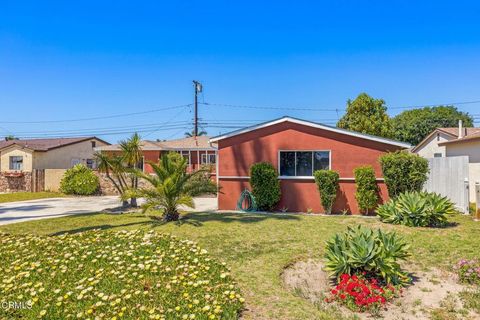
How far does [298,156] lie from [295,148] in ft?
1.21

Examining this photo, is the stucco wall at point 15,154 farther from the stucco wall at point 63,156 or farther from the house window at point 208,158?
the house window at point 208,158

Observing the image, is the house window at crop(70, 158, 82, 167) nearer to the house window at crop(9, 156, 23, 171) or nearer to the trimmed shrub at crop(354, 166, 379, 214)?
the house window at crop(9, 156, 23, 171)

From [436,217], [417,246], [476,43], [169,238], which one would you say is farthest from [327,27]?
[169,238]

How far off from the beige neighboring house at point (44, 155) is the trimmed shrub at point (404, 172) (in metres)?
26.9

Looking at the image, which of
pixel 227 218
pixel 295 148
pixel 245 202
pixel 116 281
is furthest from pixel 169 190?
pixel 295 148

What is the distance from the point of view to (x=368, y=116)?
25.6m

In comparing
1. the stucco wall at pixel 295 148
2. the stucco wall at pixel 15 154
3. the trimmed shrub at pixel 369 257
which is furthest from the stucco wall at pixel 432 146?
the stucco wall at pixel 15 154

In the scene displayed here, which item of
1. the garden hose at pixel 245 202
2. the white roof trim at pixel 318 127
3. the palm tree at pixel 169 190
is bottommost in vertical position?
the garden hose at pixel 245 202

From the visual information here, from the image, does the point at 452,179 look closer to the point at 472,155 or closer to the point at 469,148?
the point at 472,155

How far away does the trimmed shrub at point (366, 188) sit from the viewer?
38.6ft

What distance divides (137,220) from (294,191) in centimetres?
622

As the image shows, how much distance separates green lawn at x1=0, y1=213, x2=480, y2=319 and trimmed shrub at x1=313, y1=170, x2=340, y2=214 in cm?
136

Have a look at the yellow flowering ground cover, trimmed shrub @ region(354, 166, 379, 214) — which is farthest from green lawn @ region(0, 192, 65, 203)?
trimmed shrub @ region(354, 166, 379, 214)

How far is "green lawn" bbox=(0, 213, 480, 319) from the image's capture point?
4.61 metres
